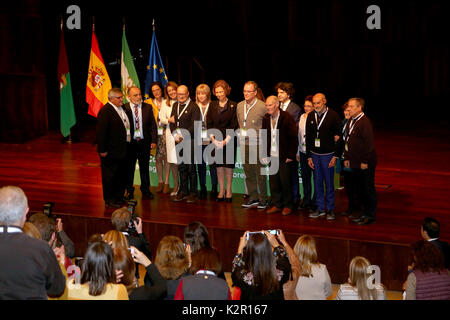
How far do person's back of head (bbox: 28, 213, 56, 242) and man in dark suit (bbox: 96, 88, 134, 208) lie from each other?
7.51 feet

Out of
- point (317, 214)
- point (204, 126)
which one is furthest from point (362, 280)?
point (204, 126)

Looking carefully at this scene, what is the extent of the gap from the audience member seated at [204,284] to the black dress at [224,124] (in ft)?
10.9

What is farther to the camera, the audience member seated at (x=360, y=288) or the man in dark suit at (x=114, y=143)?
the man in dark suit at (x=114, y=143)

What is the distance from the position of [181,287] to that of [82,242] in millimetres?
3388

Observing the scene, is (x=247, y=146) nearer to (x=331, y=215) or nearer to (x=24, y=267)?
(x=331, y=215)

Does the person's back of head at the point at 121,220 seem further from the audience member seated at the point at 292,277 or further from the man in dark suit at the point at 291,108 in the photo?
the man in dark suit at the point at 291,108

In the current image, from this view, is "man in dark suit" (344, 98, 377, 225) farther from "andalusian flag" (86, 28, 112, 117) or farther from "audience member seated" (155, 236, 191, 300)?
"andalusian flag" (86, 28, 112, 117)

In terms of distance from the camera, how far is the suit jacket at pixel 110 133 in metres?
6.62

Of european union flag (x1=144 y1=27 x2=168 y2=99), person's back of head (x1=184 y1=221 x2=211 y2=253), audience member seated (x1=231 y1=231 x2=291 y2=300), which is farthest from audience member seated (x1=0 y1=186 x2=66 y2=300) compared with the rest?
european union flag (x1=144 y1=27 x2=168 y2=99)

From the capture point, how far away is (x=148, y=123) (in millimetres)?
6934

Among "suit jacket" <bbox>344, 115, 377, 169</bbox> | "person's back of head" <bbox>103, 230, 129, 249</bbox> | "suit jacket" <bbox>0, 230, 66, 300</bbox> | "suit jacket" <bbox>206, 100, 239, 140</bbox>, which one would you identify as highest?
"suit jacket" <bbox>206, 100, 239, 140</bbox>

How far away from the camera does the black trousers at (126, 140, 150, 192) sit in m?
6.94

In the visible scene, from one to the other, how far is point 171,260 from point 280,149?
8.71 ft

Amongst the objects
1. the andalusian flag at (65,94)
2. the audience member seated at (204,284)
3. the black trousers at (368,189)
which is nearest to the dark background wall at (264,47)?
the andalusian flag at (65,94)
